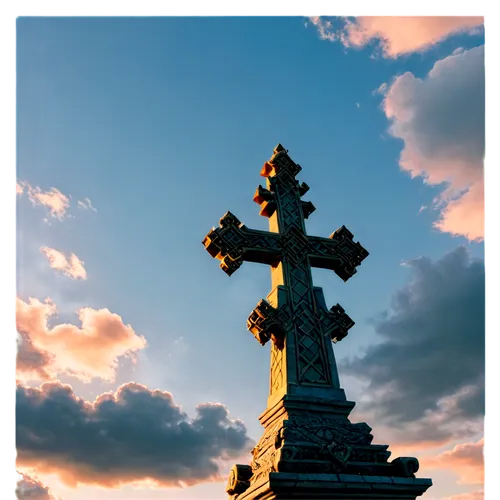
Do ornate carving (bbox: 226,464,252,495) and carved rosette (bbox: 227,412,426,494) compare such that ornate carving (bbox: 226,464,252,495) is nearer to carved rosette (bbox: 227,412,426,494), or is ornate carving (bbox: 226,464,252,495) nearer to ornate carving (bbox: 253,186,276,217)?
carved rosette (bbox: 227,412,426,494)

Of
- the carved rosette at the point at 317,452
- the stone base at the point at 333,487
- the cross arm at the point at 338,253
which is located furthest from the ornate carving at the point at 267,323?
the stone base at the point at 333,487

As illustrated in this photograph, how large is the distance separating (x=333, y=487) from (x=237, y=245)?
14.4ft

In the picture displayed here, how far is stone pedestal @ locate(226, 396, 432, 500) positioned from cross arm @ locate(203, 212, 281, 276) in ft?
9.06

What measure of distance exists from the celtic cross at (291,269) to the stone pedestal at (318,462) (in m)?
0.37

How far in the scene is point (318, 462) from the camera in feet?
24.9

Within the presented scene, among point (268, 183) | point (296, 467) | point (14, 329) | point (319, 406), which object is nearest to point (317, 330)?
point (319, 406)

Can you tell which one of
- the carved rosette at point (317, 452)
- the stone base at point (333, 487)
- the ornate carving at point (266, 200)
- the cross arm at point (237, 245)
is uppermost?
the ornate carving at point (266, 200)

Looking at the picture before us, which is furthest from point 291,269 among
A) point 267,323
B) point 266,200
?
point 266,200

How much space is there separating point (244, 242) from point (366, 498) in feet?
15.2

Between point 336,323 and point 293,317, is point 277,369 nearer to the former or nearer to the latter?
point 293,317

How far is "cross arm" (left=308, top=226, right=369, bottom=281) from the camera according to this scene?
1084cm

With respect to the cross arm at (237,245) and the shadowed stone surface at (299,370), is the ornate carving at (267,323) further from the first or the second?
the cross arm at (237,245)

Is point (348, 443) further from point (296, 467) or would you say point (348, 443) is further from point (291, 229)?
point (291, 229)

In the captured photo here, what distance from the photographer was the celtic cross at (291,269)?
9.10 m
